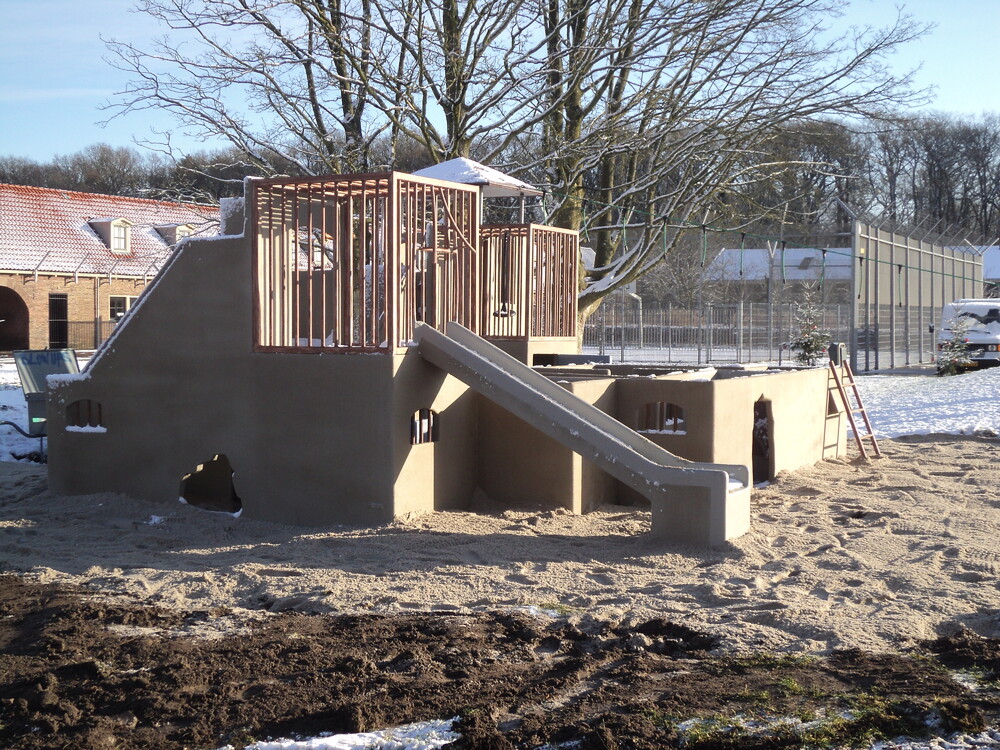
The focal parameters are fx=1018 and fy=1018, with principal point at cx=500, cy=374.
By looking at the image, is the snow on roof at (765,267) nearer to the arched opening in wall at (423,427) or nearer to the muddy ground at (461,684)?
the arched opening in wall at (423,427)

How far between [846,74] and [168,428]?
1317cm

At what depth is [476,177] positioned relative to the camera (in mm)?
11414

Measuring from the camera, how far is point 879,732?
163 inches

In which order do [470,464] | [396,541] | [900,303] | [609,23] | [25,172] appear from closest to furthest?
[396,541] < [470,464] < [609,23] < [900,303] < [25,172]

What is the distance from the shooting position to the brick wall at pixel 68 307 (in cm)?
3722

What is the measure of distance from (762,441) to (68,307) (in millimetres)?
33408

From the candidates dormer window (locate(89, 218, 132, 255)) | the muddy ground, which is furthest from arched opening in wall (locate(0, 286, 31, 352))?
the muddy ground

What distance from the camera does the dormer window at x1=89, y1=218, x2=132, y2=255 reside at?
40.5 metres

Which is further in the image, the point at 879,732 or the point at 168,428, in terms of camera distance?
the point at 168,428

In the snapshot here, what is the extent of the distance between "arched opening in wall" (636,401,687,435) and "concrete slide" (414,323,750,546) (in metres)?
1.70

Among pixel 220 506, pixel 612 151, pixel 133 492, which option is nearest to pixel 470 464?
pixel 220 506

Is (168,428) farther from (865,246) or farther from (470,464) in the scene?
(865,246)

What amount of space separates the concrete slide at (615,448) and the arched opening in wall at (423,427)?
50cm

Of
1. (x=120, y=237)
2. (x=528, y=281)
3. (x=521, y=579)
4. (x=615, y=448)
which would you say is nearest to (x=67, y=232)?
(x=120, y=237)
